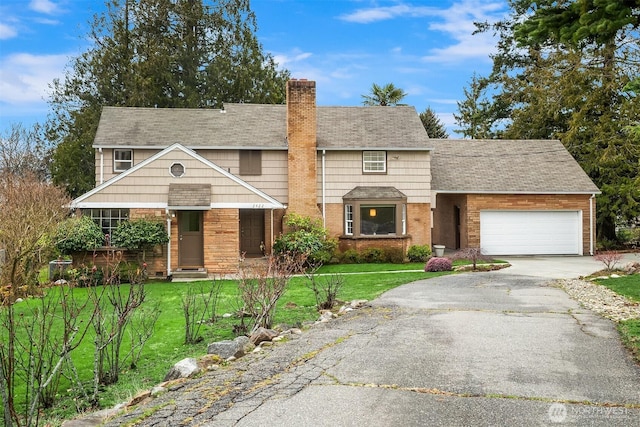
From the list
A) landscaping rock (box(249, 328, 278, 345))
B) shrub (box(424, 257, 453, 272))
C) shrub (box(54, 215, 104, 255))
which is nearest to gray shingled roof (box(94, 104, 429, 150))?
shrub (box(54, 215, 104, 255))

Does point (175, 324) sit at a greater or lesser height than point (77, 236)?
lesser

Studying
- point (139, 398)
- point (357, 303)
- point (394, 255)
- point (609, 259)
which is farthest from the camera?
point (394, 255)

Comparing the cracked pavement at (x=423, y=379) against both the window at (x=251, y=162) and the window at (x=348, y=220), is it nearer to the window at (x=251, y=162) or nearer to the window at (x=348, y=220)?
the window at (x=348, y=220)

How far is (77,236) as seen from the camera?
1998 cm

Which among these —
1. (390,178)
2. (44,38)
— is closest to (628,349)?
(390,178)

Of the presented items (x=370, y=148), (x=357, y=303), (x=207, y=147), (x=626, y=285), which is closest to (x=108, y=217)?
(x=207, y=147)

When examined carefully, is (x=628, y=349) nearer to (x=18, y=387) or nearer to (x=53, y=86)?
(x=18, y=387)

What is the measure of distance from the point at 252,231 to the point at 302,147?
13.7ft

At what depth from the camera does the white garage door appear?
27.8 metres

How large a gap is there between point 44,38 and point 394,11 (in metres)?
13.6

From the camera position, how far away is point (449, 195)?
30.1 meters

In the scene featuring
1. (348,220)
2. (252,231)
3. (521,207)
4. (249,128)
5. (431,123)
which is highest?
(431,123)

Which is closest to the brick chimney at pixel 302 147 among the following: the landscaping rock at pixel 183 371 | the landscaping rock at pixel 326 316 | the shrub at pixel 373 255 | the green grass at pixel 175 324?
the shrub at pixel 373 255

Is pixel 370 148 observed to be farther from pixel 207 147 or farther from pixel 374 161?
pixel 207 147
